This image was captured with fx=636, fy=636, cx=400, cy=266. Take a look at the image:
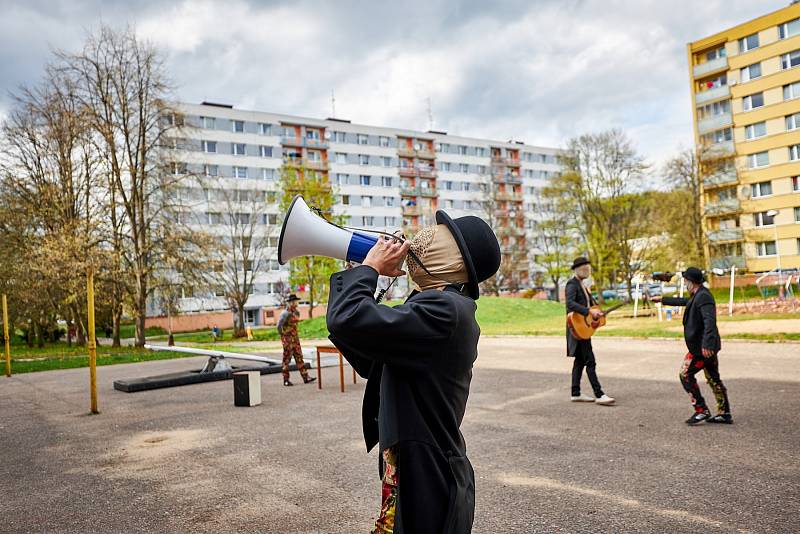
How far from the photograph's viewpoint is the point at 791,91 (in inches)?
1959

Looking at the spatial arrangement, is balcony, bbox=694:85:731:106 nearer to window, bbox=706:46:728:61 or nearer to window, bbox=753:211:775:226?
window, bbox=706:46:728:61

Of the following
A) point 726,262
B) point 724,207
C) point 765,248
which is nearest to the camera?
point 726,262

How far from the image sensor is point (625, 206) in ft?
129

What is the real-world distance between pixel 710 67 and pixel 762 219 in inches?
553

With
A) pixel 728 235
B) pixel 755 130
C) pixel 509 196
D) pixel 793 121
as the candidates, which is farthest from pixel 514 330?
pixel 509 196

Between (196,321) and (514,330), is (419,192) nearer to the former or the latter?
(196,321)

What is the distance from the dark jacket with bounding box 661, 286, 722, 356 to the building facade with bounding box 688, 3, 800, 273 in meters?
42.6

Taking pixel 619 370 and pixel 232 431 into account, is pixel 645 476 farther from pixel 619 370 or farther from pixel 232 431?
pixel 619 370

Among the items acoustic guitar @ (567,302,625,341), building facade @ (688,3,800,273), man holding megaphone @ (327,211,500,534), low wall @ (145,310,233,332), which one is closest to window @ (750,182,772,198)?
building facade @ (688,3,800,273)

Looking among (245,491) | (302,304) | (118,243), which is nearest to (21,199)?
(118,243)

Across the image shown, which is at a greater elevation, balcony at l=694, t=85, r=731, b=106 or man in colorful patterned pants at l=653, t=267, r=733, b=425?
balcony at l=694, t=85, r=731, b=106

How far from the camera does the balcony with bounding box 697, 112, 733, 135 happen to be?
53312mm

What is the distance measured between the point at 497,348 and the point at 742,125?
142 ft

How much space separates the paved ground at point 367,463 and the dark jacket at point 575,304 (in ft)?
2.91
